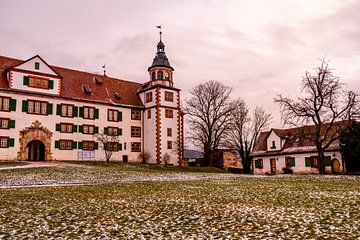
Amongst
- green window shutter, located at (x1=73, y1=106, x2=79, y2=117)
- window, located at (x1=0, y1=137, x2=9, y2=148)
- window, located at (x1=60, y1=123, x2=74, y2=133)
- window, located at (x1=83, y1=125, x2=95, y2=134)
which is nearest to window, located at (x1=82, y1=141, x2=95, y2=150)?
window, located at (x1=83, y1=125, x2=95, y2=134)

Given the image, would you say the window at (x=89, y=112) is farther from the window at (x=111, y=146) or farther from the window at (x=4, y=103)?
the window at (x=4, y=103)

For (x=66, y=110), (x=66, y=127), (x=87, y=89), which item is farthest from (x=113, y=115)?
(x=66, y=127)

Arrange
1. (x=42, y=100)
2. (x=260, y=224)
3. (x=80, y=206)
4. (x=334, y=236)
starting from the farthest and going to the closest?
(x=42, y=100) < (x=80, y=206) < (x=260, y=224) < (x=334, y=236)

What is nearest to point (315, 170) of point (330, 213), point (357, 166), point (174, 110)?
point (357, 166)

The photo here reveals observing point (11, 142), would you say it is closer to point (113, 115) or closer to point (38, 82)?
point (38, 82)

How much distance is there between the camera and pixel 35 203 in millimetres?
14906

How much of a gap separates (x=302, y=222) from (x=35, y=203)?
10607mm

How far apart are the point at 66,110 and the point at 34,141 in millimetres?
5512

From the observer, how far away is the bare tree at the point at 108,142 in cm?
4703

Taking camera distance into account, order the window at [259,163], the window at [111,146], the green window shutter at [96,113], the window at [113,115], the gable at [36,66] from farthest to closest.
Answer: the window at [259,163]
the window at [113,115]
the green window shutter at [96,113]
the window at [111,146]
the gable at [36,66]

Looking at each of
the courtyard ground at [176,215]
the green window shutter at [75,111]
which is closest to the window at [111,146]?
the green window shutter at [75,111]

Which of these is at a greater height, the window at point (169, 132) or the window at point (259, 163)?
the window at point (169, 132)

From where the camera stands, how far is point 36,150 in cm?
4525

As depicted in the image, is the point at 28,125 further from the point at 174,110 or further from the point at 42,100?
the point at 174,110
